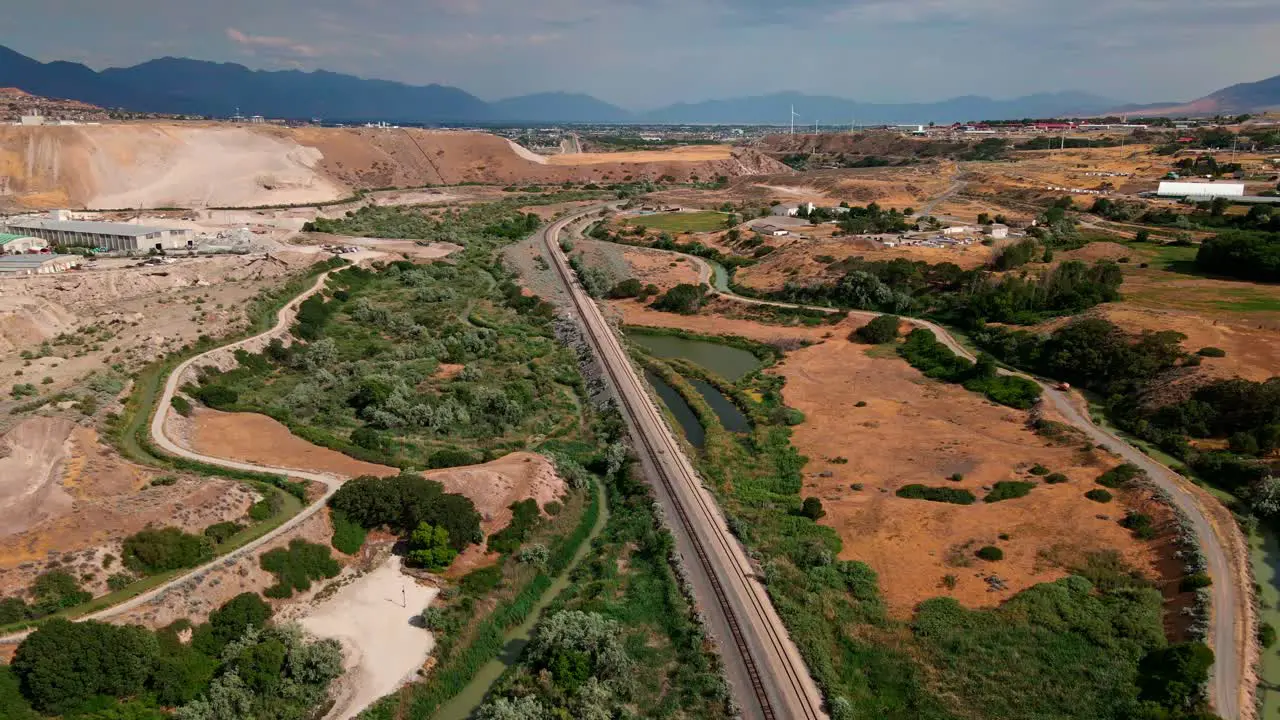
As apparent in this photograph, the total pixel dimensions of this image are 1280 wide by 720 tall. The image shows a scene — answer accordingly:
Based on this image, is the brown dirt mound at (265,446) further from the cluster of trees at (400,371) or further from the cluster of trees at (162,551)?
the cluster of trees at (162,551)

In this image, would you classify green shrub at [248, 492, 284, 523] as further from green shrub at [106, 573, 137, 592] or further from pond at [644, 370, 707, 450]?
pond at [644, 370, 707, 450]

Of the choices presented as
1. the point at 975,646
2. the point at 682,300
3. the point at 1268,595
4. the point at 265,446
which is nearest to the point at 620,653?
the point at 975,646

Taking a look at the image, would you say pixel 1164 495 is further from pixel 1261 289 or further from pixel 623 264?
pixel 623 264

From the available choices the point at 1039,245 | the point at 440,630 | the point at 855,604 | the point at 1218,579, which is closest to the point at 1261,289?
the point at 1039,245

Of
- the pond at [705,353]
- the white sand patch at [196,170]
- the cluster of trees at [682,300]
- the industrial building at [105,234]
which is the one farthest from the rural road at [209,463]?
the white sand patch at [196,170]

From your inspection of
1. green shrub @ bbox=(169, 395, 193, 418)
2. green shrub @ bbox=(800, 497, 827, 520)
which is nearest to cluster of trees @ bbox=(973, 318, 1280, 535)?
green shrub @ bbox=(800, 497, 827, 520)

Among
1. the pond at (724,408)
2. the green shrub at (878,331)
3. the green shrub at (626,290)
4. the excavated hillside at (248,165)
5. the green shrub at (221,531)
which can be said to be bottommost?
the pond at (724,408)

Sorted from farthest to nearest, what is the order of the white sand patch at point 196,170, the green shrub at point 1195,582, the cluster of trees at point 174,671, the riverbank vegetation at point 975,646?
the white sand patch at point 196,170 → the green shrub at point 1195,582 → the riverbank vegetation at point 975,646 → the cluster of trees at point 174,671
